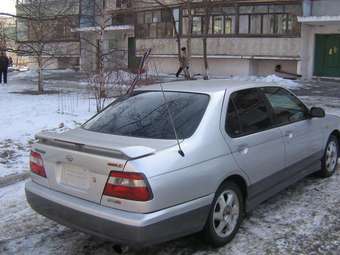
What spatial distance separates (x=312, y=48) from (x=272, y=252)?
24.8 metres

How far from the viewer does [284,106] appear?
5.48m

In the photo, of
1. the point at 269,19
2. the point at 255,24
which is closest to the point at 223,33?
the point at 255,24

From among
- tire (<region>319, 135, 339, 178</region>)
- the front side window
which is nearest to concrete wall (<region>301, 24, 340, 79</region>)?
tire (<region>319, 135, 339, 178</region>)

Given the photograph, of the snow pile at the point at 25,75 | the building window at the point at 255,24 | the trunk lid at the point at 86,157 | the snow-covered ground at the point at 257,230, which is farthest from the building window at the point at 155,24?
the trunk lid at the point at 86,157

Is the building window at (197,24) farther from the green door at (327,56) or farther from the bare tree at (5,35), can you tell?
the bare tree at (5,35)

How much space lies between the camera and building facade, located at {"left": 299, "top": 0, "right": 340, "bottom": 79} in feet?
85.2

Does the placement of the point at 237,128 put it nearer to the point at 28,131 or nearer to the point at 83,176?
the point at 83,176

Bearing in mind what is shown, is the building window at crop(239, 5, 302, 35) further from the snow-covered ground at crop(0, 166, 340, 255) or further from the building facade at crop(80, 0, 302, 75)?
the snow-covered ground at crop(0, 166, 340, 255)

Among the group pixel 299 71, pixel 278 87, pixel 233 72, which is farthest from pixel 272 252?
pixel 233 72

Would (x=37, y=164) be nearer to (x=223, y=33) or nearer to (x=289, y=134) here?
(x=289, y=134)

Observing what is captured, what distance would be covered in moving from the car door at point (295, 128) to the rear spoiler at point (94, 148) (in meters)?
1.94

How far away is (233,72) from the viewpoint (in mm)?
30672

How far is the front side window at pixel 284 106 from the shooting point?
17.0 ft

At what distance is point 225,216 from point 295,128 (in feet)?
5.23
